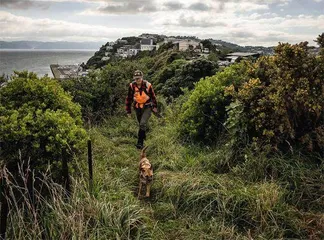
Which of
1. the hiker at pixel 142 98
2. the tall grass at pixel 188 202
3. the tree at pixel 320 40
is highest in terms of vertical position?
the tree at pixel 320 40

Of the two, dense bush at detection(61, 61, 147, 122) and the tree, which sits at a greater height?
the tree

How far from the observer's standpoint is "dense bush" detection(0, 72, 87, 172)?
4.53m

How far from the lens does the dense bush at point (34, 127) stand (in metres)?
4.53

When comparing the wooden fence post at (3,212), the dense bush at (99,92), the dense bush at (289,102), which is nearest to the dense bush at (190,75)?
the dense bush at (99,92)

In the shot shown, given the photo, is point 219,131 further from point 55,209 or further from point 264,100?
point 55,209

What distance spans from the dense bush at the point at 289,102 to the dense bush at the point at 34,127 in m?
2.85

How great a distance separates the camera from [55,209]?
12.4 ft

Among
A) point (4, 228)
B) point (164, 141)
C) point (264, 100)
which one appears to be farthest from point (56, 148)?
point (264, 100)

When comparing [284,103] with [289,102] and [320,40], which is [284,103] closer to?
[289,102]

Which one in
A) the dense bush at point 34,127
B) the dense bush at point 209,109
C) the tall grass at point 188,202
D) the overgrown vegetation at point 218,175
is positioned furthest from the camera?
the dense bush at point 209,109

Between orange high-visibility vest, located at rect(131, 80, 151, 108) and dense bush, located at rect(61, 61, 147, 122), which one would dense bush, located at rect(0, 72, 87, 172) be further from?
dense bush, located at rect(61, 61, 147, 122)

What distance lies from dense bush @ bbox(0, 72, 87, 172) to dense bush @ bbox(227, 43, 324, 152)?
285 cm

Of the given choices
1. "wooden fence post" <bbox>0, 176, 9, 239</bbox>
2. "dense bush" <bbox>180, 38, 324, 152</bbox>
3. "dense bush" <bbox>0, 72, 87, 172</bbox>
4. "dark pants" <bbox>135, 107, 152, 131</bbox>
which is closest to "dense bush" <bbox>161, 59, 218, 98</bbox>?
"dark pants" <bbox>135, 107, 152, 131</bbox>

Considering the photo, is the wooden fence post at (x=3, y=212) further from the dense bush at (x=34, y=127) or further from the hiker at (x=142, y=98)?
the hiker at (x=142, y=98)
